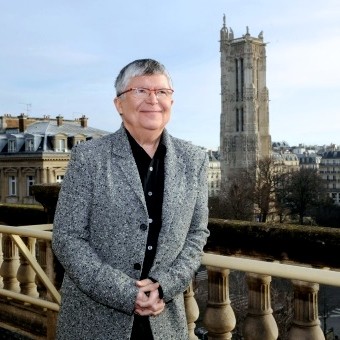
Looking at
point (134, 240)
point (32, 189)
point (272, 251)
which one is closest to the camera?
point (134, 240)

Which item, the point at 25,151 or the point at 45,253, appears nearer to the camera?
the point at 45,253

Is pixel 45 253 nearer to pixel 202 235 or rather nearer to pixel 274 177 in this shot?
pixel 202 235

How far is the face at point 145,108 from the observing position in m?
2.14

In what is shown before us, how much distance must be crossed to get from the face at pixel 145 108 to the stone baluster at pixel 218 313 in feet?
3.17

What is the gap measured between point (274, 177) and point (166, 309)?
146ft

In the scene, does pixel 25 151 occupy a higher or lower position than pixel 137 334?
higher

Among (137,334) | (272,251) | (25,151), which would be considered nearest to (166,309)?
(137,334)

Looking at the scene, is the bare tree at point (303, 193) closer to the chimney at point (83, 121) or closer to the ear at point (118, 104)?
the chimney at point (83, 121)

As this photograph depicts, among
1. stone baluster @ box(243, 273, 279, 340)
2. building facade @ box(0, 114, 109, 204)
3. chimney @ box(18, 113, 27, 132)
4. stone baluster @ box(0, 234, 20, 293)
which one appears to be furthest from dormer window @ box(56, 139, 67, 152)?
stone baluster @ box(243, 273, 279, 340)

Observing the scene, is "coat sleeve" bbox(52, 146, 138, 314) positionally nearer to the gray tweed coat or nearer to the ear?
the gray tweed coat

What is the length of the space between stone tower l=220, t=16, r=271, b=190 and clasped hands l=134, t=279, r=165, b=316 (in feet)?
220

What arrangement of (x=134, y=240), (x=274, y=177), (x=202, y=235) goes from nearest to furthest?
1. (x=134, y=240)
2. (x=202, y=235)
3. (x=274, y=177)

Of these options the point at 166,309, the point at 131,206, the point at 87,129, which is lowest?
the point at 166,309

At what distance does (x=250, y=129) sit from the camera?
70.6 meters
